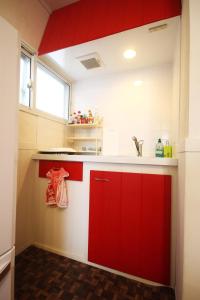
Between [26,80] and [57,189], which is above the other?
[26,80]

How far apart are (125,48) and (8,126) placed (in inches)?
60.0

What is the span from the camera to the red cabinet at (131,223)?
122 cm

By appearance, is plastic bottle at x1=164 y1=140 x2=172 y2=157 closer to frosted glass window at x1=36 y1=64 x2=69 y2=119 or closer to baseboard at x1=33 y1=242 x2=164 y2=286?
baseboard at x1=33 y1=242 x2=164 y2=286

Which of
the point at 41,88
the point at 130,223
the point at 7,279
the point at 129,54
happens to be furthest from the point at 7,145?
the point at 129,54

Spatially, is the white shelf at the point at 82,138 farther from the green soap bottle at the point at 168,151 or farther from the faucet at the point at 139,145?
the green soap bottle at the point at 168,151

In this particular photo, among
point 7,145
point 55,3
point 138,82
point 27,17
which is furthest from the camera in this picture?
point 138,82

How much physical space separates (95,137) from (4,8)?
165 cm

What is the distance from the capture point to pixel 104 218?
54.8 inches

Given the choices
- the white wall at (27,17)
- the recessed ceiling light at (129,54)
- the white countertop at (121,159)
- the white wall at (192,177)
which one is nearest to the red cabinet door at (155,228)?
the white countertop at (121,159)

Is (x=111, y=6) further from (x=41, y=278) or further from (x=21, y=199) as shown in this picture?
(x=41, y=278)

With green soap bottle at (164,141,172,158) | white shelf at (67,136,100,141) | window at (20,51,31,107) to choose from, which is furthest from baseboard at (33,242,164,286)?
window at (20,51,31,107)

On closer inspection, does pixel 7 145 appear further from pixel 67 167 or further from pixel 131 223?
pixel 131 223

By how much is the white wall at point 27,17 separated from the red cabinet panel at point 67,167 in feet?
4.00

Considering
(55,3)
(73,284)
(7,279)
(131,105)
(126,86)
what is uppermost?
Result: (55,3)
